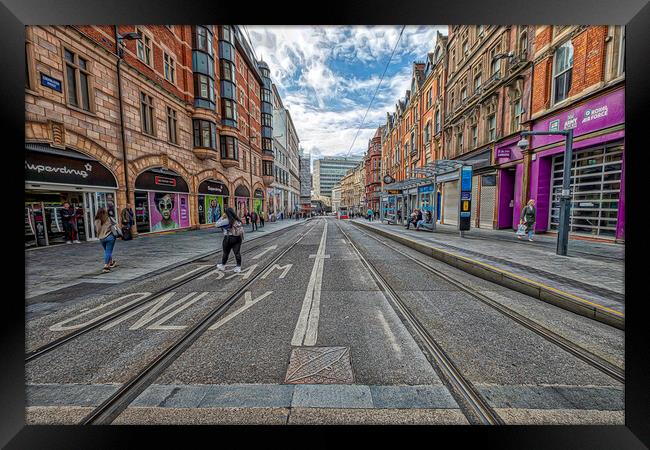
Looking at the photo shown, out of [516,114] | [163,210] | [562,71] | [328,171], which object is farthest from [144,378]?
[328,171]

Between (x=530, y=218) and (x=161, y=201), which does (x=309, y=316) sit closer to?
(x=530, y=218)

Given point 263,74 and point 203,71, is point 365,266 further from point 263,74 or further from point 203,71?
point 263,74

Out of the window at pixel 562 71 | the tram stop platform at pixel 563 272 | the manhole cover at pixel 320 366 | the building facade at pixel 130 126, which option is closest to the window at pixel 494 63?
the window at pixel 562 71

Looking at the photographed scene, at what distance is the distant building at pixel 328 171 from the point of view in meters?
142

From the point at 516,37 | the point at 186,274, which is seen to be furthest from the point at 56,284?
the point at 516,37

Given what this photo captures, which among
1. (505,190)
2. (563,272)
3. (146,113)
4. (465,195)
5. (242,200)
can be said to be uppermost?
(146,113)

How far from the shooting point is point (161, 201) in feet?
52.0

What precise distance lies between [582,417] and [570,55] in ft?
51.5

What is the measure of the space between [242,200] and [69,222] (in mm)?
17088

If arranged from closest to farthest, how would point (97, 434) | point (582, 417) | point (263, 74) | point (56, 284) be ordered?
point (97, 434)
point (582, 417)
point (56, 284)
point (263, 74)

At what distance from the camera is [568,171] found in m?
7.30

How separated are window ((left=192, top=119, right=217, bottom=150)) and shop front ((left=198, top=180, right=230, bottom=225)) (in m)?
3.20
